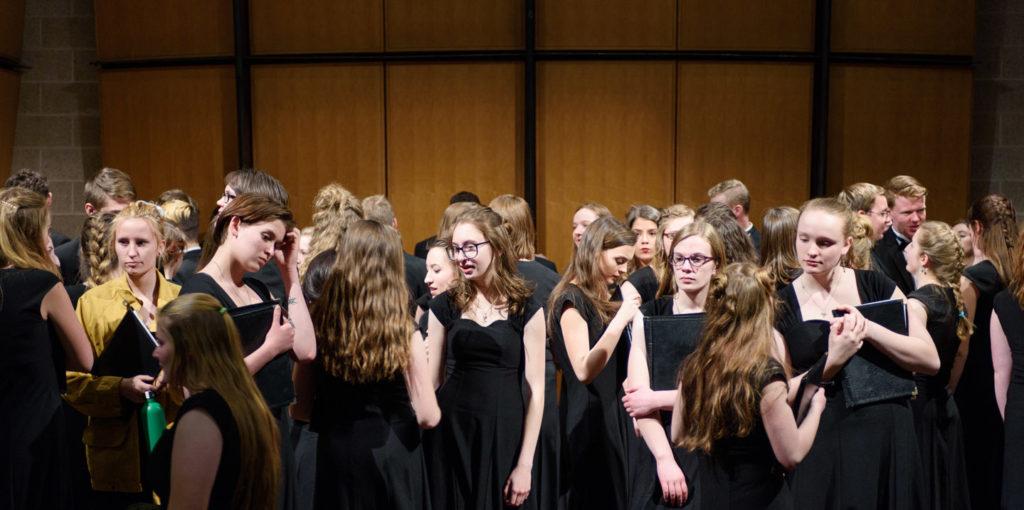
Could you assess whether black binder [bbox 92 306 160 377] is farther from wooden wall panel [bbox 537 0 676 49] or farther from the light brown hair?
wooden wall panel [bbox 537 0 676 49]

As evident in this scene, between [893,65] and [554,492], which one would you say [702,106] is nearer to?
[893,65]

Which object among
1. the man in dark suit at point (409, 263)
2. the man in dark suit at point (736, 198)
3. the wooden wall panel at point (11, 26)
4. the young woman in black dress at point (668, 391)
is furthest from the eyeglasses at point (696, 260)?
the wooden wall panel at point (11, 26)

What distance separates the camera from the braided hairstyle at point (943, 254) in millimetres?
4395

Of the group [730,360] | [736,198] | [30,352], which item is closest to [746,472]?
[730,360]

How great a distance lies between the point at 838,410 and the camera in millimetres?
3545

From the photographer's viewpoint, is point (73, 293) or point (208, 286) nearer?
point (208, 286)

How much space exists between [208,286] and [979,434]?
13.4 feet

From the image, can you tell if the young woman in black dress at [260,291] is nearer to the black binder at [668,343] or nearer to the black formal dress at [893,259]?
the black binder at [668,343]

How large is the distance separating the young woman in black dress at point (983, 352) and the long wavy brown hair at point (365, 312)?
2.91 meters

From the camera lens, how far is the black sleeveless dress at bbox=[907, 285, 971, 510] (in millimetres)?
4289

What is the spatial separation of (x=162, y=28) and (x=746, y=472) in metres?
6.21

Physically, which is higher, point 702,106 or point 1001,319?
point 702,106

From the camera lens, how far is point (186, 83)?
751cm

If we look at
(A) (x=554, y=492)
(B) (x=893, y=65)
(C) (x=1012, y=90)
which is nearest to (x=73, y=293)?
(A) (x=554, y=492)
